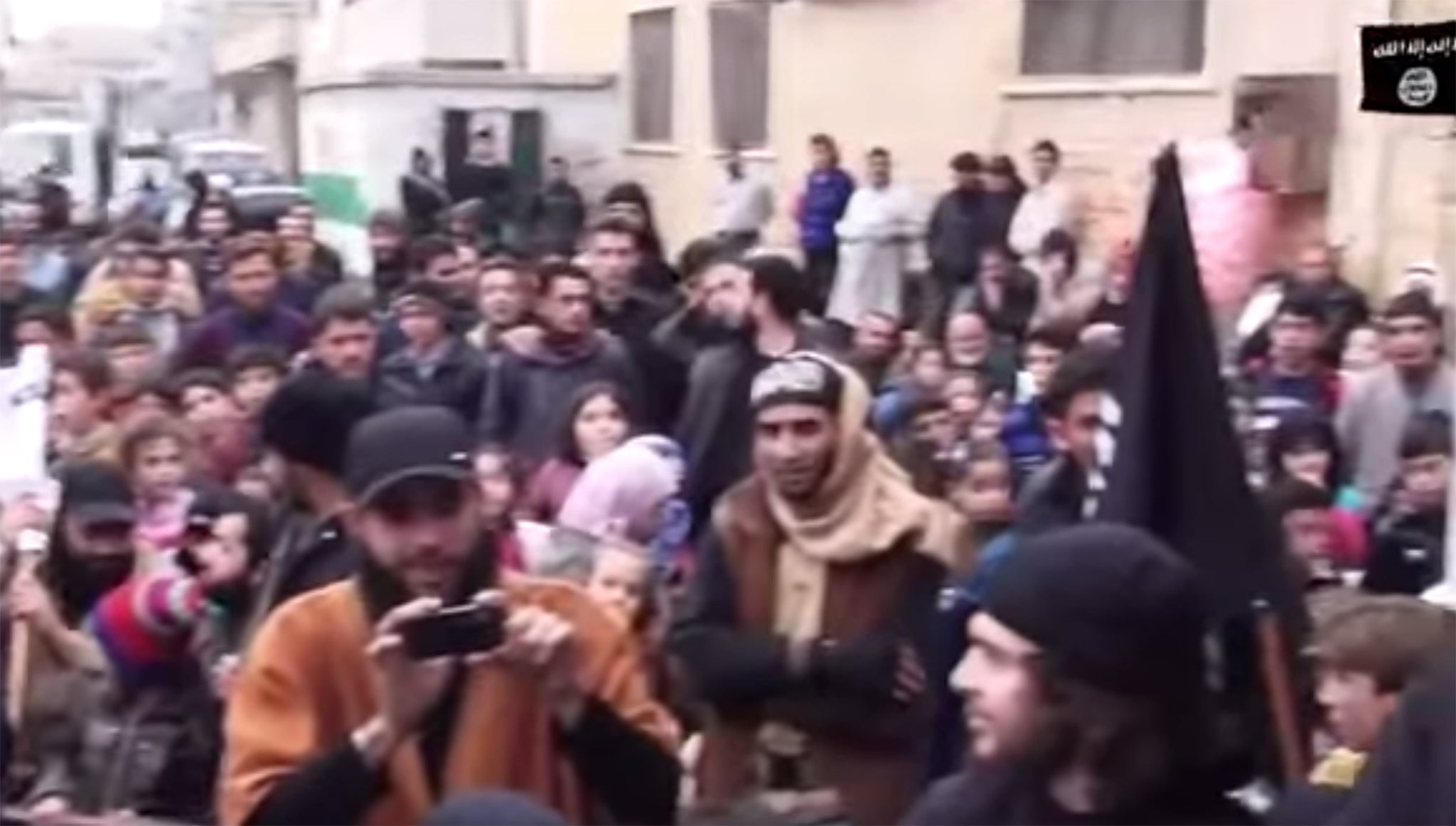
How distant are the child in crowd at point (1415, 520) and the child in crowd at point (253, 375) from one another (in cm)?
343

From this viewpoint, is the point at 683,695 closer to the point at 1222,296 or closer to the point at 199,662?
the point at 199,662

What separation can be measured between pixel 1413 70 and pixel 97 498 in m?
Answer: 3.21

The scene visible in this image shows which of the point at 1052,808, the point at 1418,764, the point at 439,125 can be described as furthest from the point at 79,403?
the point at 439,125

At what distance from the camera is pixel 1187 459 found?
5.12 m

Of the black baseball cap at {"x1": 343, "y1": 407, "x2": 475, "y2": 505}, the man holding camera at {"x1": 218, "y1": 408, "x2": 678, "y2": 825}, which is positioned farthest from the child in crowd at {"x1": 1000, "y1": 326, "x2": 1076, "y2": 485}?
the man holding camera at {"x1": 218, "y1": 408, "x2": 678, "y2": 825}

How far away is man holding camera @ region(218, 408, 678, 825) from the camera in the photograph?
4.66 metres

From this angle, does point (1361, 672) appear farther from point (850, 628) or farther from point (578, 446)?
point (578, 446)

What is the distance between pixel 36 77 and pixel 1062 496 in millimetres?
63697

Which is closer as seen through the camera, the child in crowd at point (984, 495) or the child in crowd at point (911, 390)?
the child in crowd at point (984, 495)

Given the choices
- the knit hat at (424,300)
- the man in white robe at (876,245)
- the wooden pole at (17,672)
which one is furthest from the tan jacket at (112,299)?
the wooden pole at (17,672)

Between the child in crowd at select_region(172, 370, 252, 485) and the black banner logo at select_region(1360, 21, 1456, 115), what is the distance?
154 inches

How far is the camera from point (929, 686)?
6.20 m

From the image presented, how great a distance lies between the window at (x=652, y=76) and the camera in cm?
3192

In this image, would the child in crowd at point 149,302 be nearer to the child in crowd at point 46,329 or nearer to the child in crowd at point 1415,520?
the child in crowd at point 46,329
